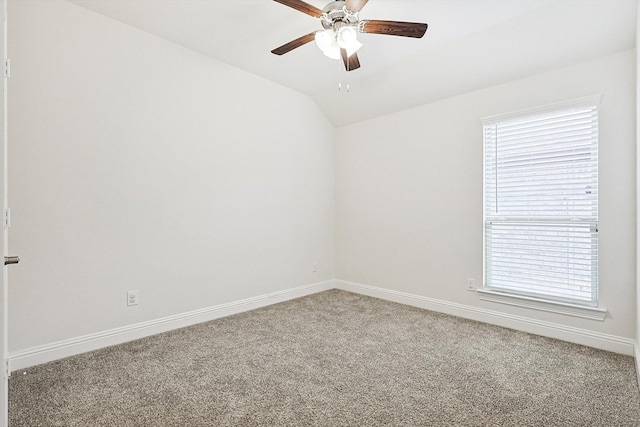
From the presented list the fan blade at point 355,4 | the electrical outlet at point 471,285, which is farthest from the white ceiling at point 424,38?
the electrical outlet at point 471,285

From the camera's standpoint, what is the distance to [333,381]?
2.16m

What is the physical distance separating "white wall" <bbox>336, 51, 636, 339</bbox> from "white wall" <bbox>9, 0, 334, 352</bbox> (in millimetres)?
920

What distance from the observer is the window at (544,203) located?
2729mm

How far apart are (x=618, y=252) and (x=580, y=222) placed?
0.32 m

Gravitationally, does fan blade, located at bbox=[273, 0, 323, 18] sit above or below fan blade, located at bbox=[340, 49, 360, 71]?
above

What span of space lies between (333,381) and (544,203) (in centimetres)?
232

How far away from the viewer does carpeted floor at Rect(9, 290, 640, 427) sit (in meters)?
1.80

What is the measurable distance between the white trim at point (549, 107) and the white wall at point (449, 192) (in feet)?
0.16

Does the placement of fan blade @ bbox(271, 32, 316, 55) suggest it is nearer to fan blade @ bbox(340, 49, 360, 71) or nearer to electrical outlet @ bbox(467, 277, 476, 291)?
fan blade @ bbox(340, 49, 360, 71)

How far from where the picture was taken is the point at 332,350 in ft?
8.67

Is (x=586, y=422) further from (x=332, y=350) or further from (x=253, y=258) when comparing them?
(x=253, y=258)

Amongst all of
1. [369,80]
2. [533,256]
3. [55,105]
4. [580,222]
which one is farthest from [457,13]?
[55,105]

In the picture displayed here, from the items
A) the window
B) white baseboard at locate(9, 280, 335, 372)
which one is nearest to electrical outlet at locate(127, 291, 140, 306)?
white baseboard at locate(9, 280, 335, 372)

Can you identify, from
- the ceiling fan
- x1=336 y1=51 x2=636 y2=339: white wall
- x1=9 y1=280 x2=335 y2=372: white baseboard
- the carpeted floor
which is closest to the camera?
the carpeted floor
